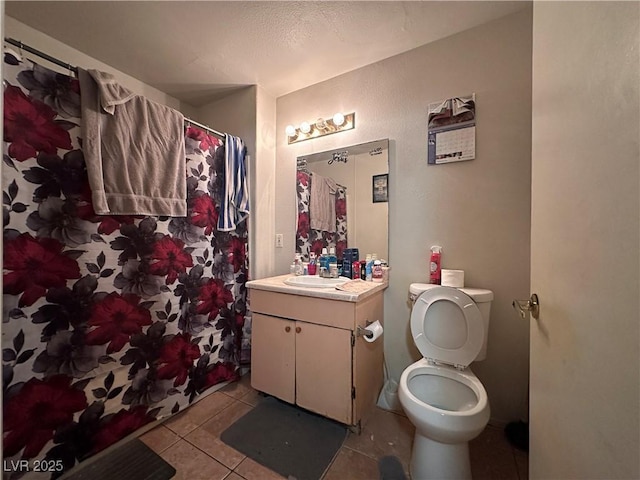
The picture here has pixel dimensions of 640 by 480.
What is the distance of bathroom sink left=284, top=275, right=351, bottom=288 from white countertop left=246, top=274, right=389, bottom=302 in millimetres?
63

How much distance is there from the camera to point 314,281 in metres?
1.75

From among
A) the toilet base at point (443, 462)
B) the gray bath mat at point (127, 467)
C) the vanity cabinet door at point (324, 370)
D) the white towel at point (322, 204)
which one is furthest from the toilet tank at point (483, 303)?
the gray bath mat at point (127, 467)

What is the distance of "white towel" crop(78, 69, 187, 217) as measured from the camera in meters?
1.17

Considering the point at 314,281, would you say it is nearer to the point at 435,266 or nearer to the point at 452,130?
the point at 435,266

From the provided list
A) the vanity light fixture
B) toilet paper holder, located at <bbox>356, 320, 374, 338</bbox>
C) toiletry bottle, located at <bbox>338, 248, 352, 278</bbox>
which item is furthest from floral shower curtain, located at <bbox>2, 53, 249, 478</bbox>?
toilet paper holder, located at <bbox>356, 320, 374, 338</bbox>

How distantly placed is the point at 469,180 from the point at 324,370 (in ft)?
4.48

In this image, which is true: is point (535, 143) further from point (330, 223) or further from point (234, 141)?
point (234, 141)

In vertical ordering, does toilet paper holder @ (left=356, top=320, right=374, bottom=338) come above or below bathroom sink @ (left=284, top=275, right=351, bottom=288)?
below

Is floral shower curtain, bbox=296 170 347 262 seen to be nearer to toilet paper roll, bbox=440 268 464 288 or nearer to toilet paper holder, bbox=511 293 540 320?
toilet paper roll, bbox=440 268 464 288

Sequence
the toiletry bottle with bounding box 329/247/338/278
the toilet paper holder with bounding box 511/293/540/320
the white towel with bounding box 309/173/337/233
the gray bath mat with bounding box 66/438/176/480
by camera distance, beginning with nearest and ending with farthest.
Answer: the toilet paper holder with bounding box 511/293/540/320
the gray bath mat with bounding box 66/438/176/480
the toiletry bottle with bounding box 329/247/338/278
the white towel with bounding box 309/173/337/233

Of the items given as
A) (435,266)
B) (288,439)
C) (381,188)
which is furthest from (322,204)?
(288,439)


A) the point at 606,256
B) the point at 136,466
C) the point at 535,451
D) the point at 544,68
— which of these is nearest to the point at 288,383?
the point at 136,466

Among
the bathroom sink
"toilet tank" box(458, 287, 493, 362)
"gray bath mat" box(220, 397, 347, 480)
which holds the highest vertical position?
the bathroom sink

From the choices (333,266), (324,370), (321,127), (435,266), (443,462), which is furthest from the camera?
(321,127)
